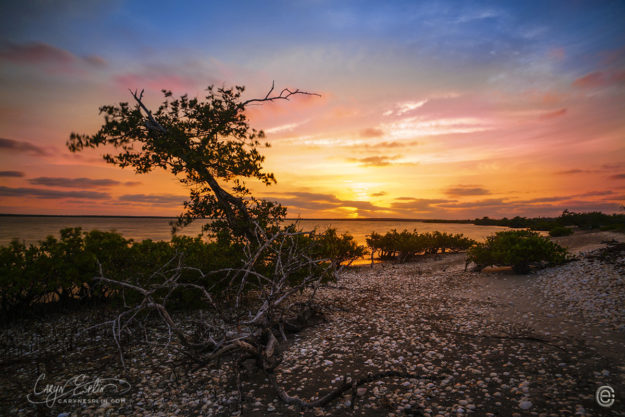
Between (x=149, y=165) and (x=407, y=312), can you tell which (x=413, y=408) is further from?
(x=149, y=165)

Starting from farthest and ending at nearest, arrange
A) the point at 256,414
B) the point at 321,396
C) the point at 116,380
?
the point at 116,380, the point at 321,396, the point at 256,414

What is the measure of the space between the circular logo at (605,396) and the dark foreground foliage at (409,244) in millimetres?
19854

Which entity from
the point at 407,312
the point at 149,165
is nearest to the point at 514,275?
the point at 407,312

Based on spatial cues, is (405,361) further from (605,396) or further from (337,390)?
(605,396)

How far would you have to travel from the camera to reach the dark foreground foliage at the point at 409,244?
2676 centimetres

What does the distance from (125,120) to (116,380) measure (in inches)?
336

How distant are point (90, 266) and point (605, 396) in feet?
48.0

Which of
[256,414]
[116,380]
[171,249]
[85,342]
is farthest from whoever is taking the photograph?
[171,249]

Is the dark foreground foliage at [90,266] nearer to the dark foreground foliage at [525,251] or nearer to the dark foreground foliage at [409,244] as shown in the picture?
the dark foreground foliage at [525,251]

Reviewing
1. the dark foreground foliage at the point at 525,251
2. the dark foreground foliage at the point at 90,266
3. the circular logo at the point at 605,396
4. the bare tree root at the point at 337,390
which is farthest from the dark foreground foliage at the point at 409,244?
the circular logo at the point at 605,396

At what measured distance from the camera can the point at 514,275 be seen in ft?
52.9

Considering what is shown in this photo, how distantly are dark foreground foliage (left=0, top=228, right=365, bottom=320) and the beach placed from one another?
82 cm

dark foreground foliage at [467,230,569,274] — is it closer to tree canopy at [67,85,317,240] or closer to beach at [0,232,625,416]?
beach at [0,232,625,416]
